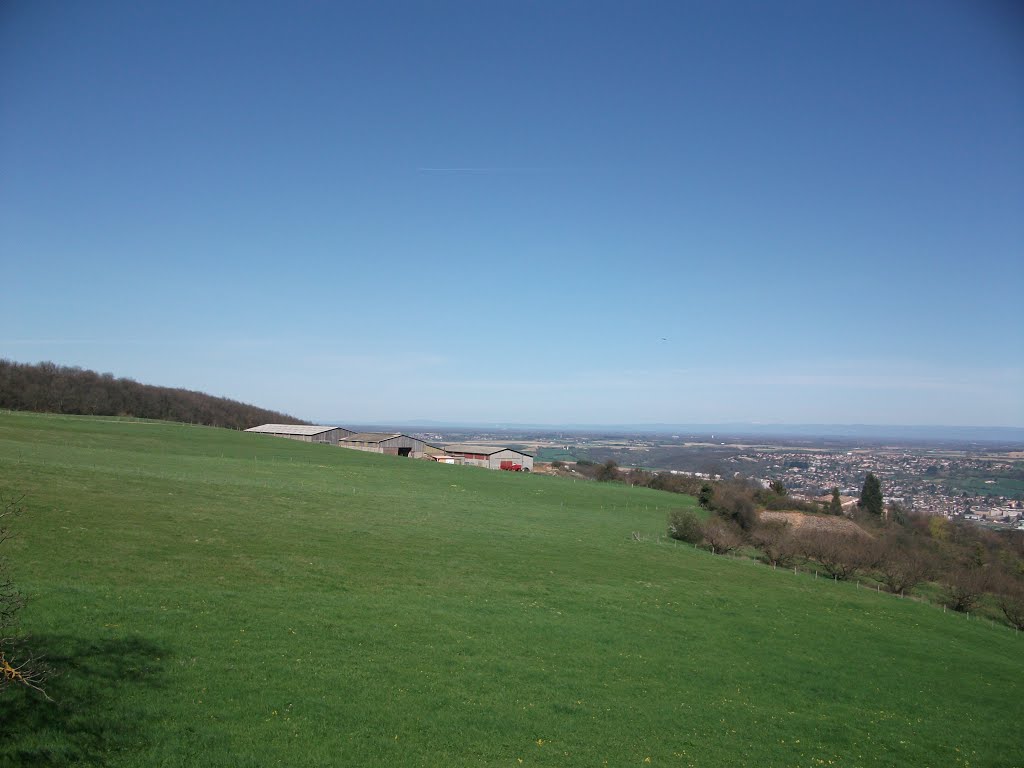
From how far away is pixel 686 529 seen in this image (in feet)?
165

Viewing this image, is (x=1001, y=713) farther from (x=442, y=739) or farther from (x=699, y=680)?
(x=442, y=739)

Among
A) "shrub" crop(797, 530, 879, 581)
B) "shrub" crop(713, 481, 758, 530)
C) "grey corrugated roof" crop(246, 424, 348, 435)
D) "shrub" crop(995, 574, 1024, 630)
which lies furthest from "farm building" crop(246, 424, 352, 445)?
"shrub" crop(995, 574, 1024, 630)

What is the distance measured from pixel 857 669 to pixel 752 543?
31125 millimetres

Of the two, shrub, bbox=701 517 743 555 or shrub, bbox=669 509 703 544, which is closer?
shrub, bbox=701 517 743 555

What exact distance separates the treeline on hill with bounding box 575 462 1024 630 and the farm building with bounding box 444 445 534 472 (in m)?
38.2

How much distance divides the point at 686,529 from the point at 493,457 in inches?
2248

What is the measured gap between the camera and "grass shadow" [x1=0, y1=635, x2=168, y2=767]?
10742 millimetres

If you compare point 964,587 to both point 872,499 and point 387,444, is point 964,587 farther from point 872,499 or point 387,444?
point 387,444

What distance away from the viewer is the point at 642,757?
551 inches

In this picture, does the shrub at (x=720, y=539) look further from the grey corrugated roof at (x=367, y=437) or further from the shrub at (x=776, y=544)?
the grey corrugated roof at (x=367, y=437)

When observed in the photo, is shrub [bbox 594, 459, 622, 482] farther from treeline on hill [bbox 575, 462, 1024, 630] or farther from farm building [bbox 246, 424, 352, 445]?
farm building [bbox 246, 424, 352, 445]

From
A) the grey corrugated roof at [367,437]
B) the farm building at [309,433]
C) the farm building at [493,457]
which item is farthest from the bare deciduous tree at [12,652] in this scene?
the farm building at [493,457]

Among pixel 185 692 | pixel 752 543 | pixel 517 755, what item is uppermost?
pixel 185 692

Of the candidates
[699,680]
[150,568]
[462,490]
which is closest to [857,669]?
[699,680]
